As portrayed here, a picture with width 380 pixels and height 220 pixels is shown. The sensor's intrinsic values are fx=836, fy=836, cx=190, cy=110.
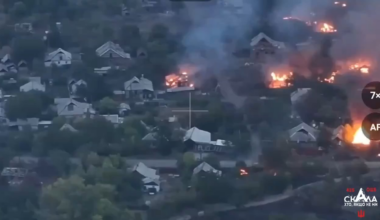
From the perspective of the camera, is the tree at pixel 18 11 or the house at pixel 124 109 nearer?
the house at pixel 124 109

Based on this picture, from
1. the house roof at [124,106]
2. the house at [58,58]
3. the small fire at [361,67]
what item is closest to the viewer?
the small fire at [361,67]

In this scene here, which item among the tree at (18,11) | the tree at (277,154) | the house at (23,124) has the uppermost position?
the tree at (18,11)

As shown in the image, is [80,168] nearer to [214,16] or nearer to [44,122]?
[44,122]

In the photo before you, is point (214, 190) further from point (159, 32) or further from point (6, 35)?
point (6, 35)

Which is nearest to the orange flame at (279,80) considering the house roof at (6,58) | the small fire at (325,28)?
the small fire at (325,28)

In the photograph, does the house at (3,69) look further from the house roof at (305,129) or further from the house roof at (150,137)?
the house roof at (305,129)

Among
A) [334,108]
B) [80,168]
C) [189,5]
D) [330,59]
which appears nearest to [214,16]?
[189,5]
